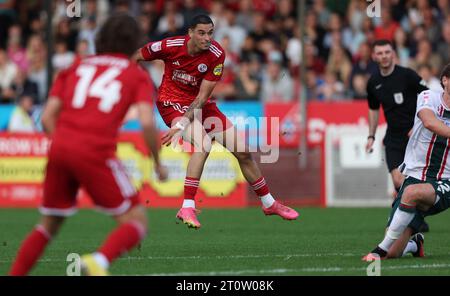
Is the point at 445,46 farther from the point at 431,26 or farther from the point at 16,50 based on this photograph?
the point at 16,50

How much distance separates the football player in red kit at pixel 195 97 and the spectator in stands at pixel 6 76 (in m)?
10.8

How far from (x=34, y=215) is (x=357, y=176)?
19.2 ft

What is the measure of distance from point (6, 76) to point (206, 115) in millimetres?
11659

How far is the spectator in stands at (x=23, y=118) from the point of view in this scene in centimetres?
2047

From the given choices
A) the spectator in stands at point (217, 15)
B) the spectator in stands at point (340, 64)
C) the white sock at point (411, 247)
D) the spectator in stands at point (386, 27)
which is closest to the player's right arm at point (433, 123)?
the white sock at point (411, 247)

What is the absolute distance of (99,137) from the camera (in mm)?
7016

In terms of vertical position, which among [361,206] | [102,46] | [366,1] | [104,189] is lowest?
[361,206]

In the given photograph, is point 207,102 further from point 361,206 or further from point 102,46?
point 361,206

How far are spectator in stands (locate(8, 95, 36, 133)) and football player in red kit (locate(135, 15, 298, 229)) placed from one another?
903 cm

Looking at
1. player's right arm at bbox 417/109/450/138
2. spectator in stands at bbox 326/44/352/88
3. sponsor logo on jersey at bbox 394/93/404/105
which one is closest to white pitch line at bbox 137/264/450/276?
player's right arm at bbox 417/109/450/138

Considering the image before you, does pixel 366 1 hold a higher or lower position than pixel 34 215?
higher

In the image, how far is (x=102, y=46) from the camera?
731cm

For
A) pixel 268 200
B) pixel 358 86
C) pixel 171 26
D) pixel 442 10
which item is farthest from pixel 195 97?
pixel 442 10
